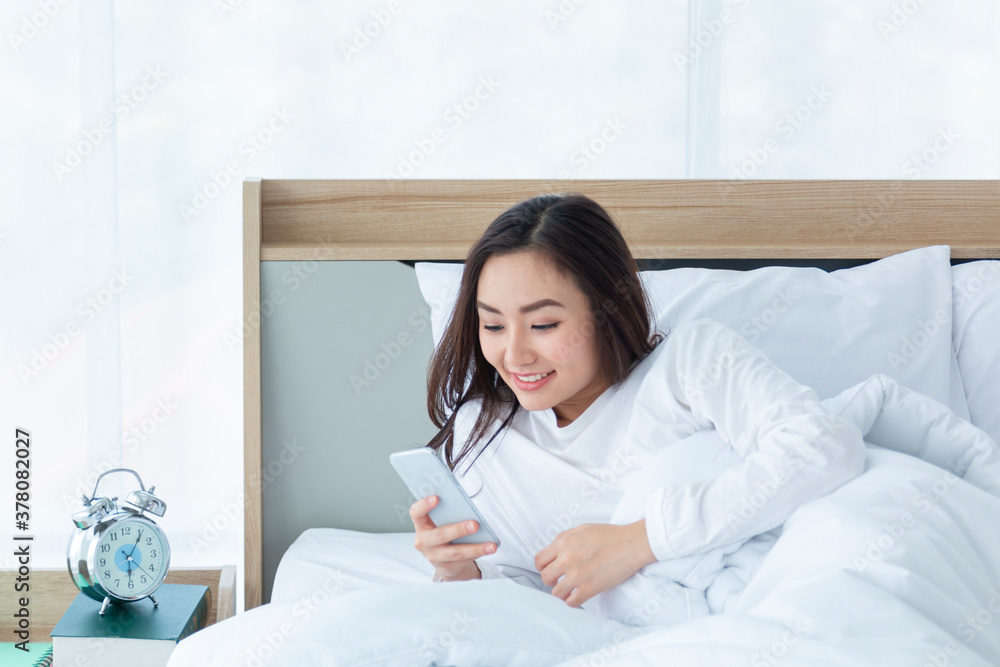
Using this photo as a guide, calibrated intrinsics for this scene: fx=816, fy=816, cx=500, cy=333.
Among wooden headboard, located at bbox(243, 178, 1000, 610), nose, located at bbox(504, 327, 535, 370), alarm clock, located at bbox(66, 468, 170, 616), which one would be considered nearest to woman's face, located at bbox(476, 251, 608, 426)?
nose, located at bbox(504, 327, 535, 370)

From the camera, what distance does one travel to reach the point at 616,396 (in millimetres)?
1194

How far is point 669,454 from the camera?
3.48 ft

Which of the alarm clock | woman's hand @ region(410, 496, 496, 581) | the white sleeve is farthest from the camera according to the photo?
the alarm clock

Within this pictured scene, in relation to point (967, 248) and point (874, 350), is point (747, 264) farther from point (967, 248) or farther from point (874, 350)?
point (967, 248)

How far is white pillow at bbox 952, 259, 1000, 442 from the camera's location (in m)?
1.40

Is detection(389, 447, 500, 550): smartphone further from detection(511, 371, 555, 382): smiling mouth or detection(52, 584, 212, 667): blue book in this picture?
detection(52, 584, 212, 667): blue book

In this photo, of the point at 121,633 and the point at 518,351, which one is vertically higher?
the point at 518,351

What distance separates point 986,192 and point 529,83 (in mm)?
949

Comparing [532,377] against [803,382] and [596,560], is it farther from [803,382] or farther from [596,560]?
[803,382]

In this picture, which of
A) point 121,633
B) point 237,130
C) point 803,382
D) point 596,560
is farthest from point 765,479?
point 237,130

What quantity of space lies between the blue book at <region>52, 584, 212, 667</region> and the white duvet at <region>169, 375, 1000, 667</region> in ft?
1.01

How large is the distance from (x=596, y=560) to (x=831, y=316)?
2.29ft

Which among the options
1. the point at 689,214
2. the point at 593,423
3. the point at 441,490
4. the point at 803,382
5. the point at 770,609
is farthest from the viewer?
the point at 689,214

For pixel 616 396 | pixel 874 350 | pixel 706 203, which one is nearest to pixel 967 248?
pixel 874 350
